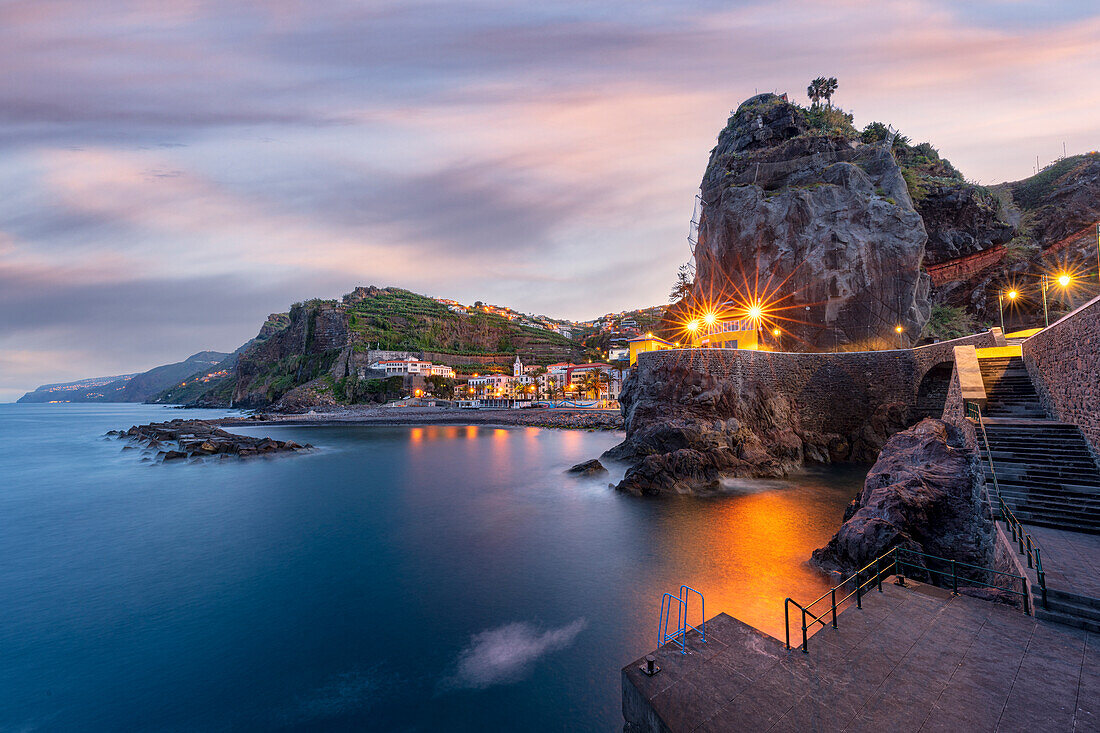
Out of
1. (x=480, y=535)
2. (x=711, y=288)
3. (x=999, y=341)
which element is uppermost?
(x=711, y=288)

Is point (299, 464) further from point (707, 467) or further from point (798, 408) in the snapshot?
point (798, 408)

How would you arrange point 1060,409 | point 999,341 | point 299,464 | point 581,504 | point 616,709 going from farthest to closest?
point 299,464, point 581,504, point 999,341, point 1060,409, point 616,709

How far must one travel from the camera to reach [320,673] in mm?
8766

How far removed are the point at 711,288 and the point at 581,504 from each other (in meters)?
30.3

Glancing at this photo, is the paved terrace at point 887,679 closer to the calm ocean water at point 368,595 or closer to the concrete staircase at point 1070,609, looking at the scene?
the concrete staircase at point 1070,609

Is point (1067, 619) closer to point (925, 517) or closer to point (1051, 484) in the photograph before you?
point (925, 517)

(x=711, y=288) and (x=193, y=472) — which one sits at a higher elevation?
(x=711, y=288)

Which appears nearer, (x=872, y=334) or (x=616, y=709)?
(x=616, y=709)

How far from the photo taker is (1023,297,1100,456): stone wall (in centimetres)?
949

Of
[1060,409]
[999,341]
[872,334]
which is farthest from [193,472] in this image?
[872,334]

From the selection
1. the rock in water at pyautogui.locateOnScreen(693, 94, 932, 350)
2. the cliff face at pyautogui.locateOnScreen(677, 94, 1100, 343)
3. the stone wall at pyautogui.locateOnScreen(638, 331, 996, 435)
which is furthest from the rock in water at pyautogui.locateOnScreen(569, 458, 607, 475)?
the rock in water at pyautogui.locateOnScreen(693, 94, 932, 350)

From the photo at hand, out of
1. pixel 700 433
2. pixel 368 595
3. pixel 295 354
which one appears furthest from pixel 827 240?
pixel 295 354

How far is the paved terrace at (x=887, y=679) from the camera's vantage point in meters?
4.32

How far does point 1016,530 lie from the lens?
8008 mm
